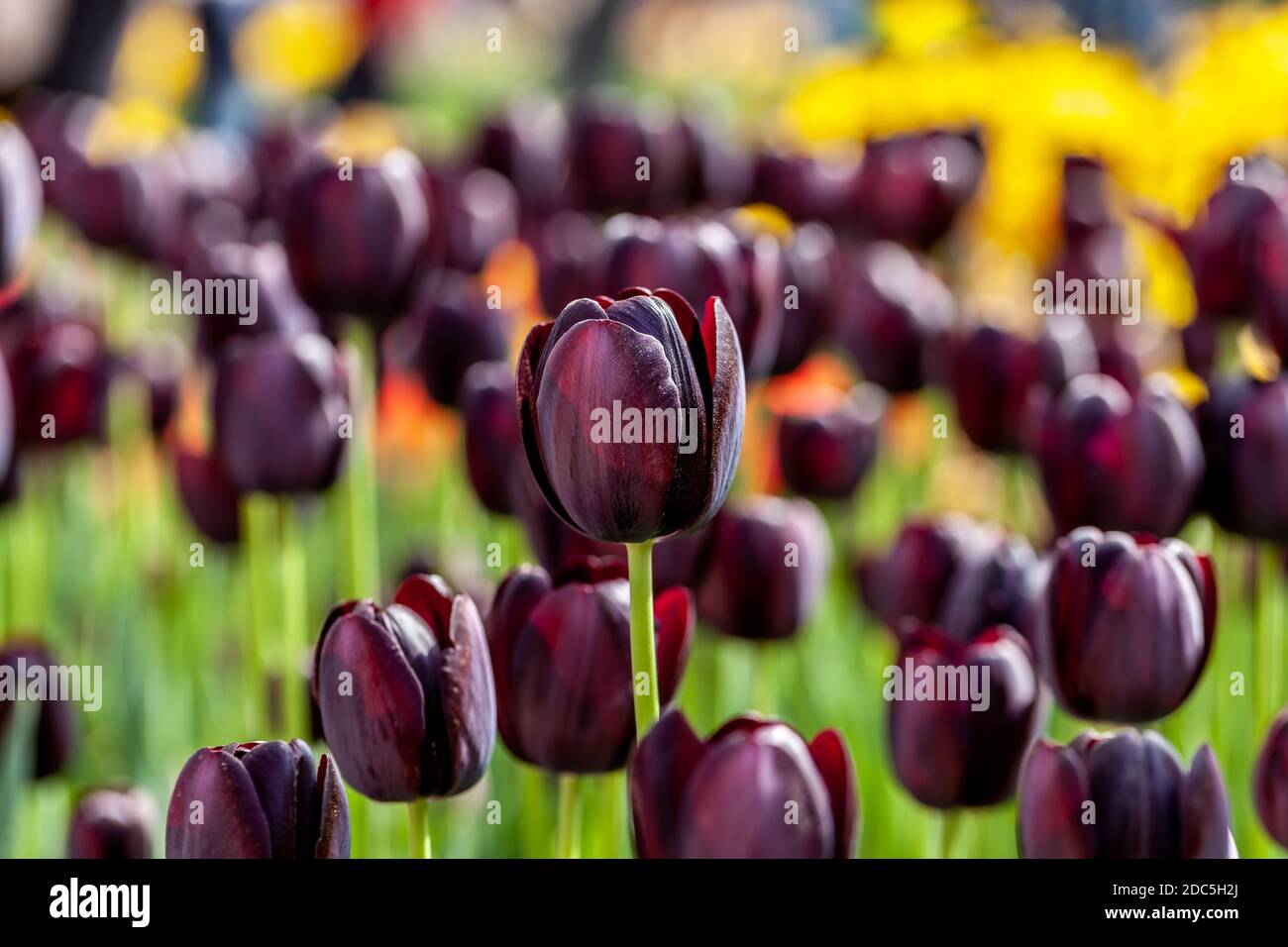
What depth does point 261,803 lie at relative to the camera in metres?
0.49

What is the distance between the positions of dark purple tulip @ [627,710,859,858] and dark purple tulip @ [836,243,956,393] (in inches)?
23.6

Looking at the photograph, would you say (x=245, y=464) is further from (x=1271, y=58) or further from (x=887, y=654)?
(x=1271, y=58)

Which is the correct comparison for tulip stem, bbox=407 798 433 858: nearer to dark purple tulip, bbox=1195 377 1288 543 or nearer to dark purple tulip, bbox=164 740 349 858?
dark purple tulip, bbox=164 740 349 858

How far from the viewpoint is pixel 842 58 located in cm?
252

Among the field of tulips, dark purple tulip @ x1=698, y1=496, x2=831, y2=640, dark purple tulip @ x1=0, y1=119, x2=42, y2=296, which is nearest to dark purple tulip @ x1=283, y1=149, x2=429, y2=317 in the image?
the field of tulips

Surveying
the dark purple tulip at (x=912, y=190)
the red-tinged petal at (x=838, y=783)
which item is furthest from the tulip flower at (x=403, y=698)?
the dark purple tulip at (x=912, y=190)

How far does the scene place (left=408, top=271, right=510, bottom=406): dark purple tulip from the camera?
101cm

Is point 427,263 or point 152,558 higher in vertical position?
point 427,263

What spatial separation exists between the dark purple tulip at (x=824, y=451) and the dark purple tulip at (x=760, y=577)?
0.52 ft

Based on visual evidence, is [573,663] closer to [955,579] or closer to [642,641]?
[642,641]

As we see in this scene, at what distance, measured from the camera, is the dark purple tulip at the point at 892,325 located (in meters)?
1.06
